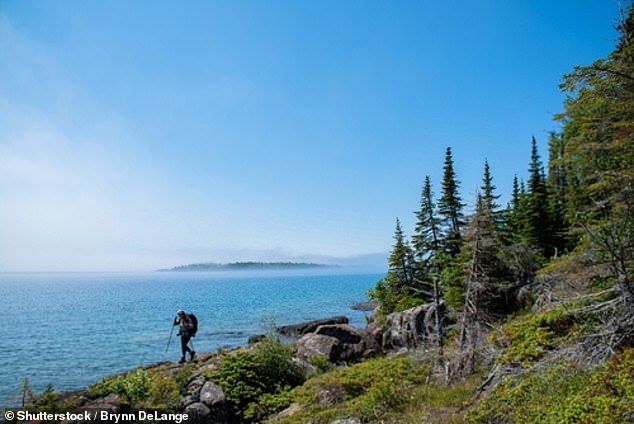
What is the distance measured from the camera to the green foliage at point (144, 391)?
10.5 metres

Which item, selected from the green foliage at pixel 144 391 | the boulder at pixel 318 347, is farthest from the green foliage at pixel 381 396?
the boulder at pixel 318 347

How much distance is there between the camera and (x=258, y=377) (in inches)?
470

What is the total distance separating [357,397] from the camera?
9227mm

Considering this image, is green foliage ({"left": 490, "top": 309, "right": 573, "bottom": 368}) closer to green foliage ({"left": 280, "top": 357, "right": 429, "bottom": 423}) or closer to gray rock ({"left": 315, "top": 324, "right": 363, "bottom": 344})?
green foliage ({"left": 280, "top": 357, "right": 429, "bottom": 423})

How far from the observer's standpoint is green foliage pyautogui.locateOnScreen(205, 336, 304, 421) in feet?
35.8

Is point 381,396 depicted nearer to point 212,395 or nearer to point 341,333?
point 212,395

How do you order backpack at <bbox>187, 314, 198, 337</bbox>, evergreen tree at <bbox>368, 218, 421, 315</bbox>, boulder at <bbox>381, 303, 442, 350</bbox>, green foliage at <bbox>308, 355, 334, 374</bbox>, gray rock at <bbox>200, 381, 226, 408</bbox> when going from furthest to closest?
evergreen tree at <bbox>368, 218, 421, 315</bbox> → boulder at <bbox>381, 303, 442, 350</bbox> → backpack at <bbox>187, 314, 198, 337</bbox> → green foliage at <bbox>308, 355, 334, 374</bbox> → gray rock at <bbox>200, 381, 226, 408</bbox>

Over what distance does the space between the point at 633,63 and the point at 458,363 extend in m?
8.74

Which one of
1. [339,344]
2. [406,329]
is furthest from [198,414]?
[406,329]

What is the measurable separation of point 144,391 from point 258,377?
3544 mm

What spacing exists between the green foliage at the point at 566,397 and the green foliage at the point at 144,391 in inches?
345

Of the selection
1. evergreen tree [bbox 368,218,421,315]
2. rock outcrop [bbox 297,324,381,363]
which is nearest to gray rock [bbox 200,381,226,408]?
rock outcrop [bbox 297,324,381,363]

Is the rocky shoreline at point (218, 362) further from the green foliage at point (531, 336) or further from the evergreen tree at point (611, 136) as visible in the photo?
the evergreen tree at point (611, 136)

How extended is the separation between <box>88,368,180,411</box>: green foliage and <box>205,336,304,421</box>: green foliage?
128 centimetres
